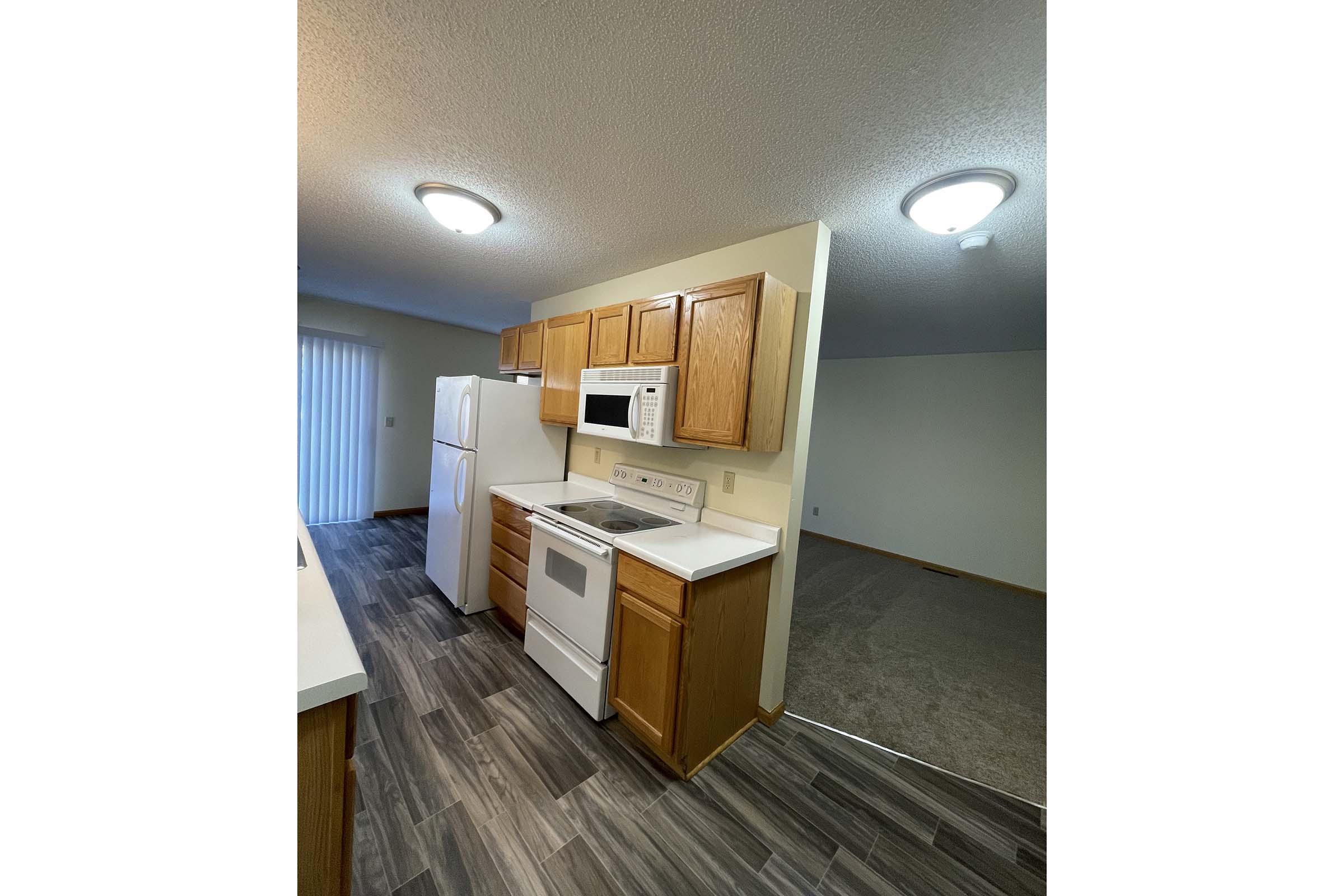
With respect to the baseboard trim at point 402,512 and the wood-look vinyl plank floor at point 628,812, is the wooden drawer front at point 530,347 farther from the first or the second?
the baseboard trim at point 402,512

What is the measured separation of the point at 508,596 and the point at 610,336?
1.70 meters

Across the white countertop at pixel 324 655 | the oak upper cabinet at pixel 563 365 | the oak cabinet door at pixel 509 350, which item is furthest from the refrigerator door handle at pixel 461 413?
the white countertop at pixel 324 655

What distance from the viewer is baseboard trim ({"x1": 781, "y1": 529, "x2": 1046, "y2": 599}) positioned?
4.21 meters

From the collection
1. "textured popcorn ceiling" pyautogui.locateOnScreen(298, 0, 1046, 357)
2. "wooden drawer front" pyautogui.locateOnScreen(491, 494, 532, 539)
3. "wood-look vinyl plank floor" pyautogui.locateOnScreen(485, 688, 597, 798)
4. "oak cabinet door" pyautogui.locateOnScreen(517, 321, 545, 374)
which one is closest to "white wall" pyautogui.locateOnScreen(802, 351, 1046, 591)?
"textured popcorn ceiling" pyautogui.locateOnScreen(298, 0, 1046, 357)

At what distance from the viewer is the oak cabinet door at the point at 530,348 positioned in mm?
3137

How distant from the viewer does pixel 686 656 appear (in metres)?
1.64

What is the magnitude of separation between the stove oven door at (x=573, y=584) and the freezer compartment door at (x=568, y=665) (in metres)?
0.04

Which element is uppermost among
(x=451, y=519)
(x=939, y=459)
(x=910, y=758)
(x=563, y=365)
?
(x=563, y=365)

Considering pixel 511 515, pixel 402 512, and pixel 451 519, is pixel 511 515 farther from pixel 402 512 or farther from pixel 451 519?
pixel 402 512

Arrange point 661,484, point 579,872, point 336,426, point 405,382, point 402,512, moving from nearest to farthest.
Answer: point 579,872 → point 661,484 → point 336,426 → point 405,382 → point 402,512

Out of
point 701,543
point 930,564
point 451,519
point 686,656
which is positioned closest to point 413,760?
point 686,656

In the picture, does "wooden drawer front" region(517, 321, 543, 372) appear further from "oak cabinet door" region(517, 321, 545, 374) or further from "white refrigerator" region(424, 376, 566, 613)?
"white refrigerator" region(424, 376, 566, 613)

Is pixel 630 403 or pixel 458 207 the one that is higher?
pixel 458 207
